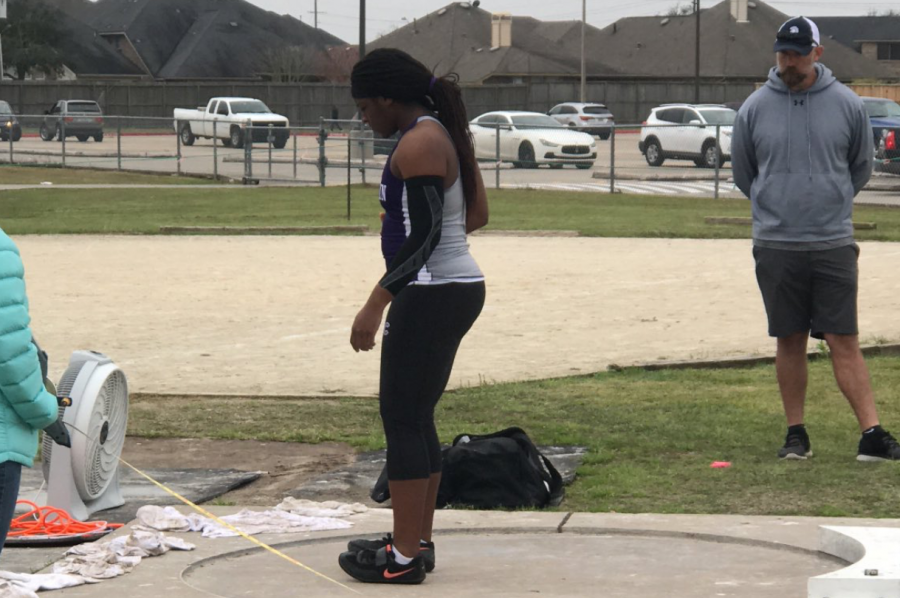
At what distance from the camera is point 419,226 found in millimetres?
5047

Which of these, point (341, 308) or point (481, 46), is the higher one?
point (481, 46)

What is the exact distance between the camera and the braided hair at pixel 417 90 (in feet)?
17.0

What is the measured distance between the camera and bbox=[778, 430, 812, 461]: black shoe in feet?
23.9

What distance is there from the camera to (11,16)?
9200 centimetres

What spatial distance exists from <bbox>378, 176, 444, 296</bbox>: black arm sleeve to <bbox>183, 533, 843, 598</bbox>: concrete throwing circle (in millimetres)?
1049

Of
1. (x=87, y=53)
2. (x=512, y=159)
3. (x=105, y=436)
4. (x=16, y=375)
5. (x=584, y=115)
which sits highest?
(x=87, y=53)

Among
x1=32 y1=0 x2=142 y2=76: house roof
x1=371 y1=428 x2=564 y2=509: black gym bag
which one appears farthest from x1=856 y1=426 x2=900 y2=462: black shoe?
x1=32 y1=0 x2=142 y2=76: house roof

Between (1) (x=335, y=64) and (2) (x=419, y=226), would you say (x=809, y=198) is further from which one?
(1) (x=335, y=64)

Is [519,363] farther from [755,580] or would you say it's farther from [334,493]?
[755,580]

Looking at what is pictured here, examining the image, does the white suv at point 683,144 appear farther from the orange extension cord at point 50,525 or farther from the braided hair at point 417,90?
the braided hair at point 417,90

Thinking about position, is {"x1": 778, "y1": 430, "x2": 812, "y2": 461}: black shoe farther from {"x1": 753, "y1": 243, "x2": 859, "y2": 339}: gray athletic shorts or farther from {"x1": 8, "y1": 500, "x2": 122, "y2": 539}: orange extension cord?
{"x1": 8, "y1": 500, "x2": 122, "y2": 539}: orange extension cord

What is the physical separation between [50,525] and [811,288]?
3630 mm

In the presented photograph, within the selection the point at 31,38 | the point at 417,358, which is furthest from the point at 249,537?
the point at 31,38

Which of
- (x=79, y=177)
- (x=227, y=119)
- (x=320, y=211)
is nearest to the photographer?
(x=320, y=211)
